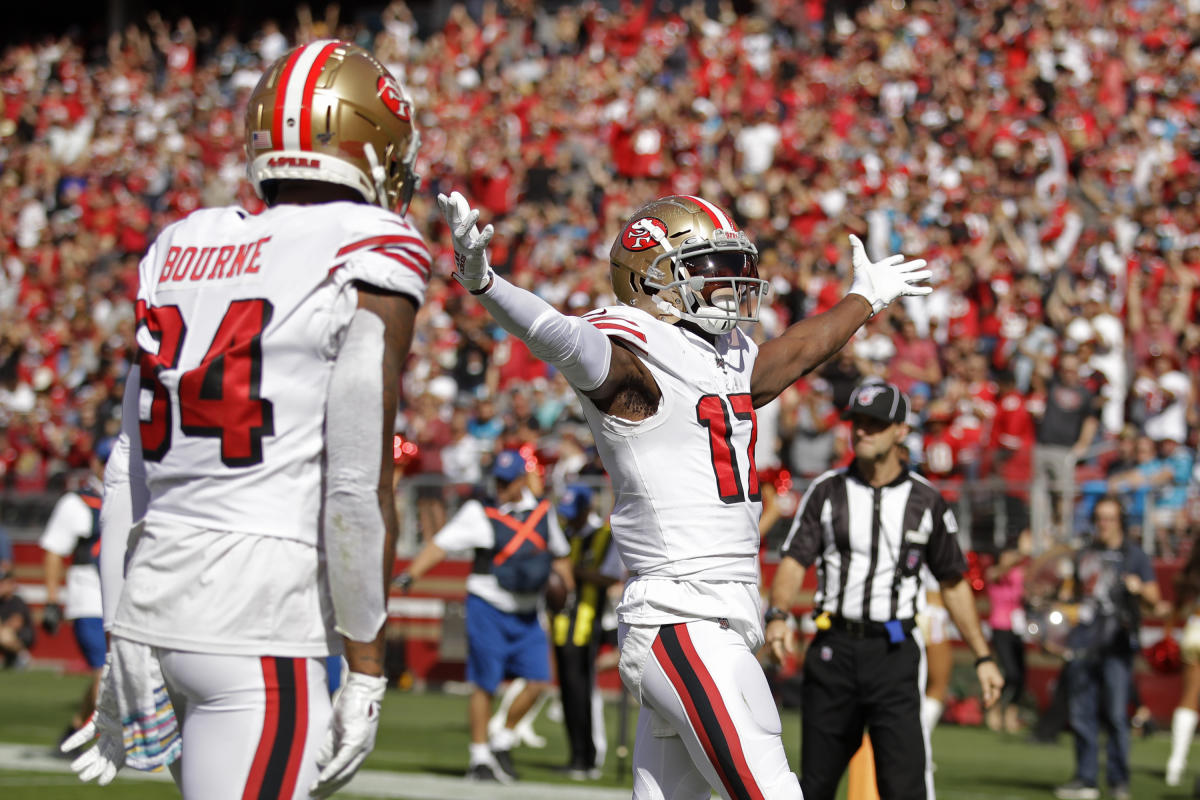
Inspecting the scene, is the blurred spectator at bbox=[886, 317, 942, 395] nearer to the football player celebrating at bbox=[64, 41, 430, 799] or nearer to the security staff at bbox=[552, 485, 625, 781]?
the security staff at bbox=[552, 485, 625, 781]

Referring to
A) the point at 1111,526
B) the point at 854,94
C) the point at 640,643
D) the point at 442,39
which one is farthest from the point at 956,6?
the point at 640,643

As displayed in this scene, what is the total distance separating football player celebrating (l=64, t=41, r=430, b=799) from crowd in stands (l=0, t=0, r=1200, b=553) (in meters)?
7.60

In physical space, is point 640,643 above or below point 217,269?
below

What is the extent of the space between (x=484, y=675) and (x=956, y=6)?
1214cm

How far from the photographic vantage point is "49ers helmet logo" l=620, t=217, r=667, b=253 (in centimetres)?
454

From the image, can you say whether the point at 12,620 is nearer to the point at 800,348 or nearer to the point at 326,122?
the point at 800,348

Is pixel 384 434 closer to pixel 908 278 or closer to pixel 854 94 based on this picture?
pixel 908 278

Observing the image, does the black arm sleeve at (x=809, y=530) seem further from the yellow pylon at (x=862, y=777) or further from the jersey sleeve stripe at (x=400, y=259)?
the jersey sleeve stripe at (x=400, y=259)

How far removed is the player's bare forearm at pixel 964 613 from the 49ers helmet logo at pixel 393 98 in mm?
3730

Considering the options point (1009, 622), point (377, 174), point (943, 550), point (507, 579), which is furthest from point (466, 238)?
point (1009, 622)

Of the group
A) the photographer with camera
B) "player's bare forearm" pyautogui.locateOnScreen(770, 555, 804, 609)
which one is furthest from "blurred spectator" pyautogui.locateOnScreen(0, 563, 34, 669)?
"player's bare forearm" pyautogui.locateOnScreen(770, 555, 804, 609)

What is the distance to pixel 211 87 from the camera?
25953mm

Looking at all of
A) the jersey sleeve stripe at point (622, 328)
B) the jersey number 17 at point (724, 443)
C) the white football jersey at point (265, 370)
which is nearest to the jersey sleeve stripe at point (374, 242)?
the white football jersey at point (265, 370)

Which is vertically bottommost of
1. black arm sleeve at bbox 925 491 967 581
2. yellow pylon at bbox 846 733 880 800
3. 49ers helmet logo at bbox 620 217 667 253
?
yellow pylon at bbox 846 733 880 800
